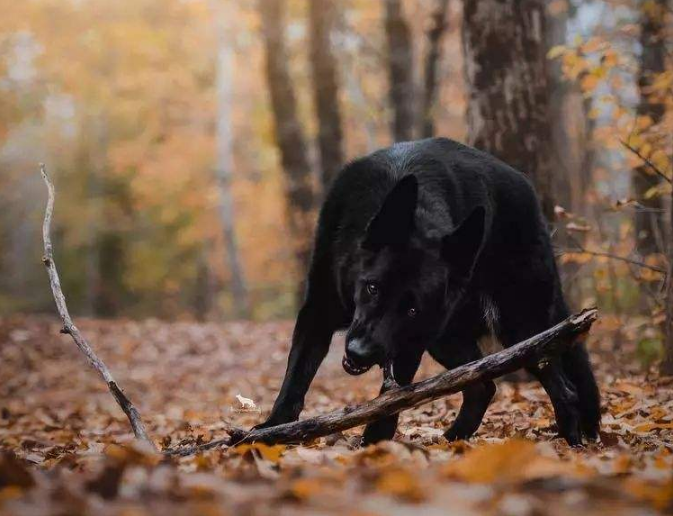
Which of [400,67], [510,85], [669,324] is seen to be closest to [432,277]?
[669,324]

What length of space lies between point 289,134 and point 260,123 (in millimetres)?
12058

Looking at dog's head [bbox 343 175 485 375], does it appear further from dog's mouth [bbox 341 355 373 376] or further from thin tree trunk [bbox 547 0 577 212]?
thin tree trunk [bbox 547 0 577 212]

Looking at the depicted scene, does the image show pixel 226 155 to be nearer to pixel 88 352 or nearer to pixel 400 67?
Answer: pixel 400 67

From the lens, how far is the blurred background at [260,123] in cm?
681

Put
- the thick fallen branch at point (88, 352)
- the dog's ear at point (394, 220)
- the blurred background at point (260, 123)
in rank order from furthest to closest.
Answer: the blurred background at point (260, 123) < the thick fallen branch at point (88, 352) < the dog's ear at point (394, 220)

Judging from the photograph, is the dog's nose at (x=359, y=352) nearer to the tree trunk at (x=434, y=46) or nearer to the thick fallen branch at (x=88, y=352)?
the thick fallen branch at (x=88, y=352)

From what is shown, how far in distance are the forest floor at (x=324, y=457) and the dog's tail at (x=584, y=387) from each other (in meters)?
0.11

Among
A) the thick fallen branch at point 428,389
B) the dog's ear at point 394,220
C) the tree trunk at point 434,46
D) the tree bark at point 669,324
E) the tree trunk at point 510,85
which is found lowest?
the tree bark at point 669,324

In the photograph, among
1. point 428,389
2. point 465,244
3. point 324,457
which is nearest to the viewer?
point 324,457

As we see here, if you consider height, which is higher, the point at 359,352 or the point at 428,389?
the point at 359,352

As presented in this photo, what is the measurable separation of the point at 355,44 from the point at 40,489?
64.7 feet

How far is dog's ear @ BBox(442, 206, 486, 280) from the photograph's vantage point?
13.3 feet

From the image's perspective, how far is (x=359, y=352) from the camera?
12.4 feet

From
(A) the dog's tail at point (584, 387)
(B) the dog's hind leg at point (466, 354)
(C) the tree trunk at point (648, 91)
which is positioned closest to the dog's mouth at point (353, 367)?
(B) the dog's hind leg at point (466, 354)
